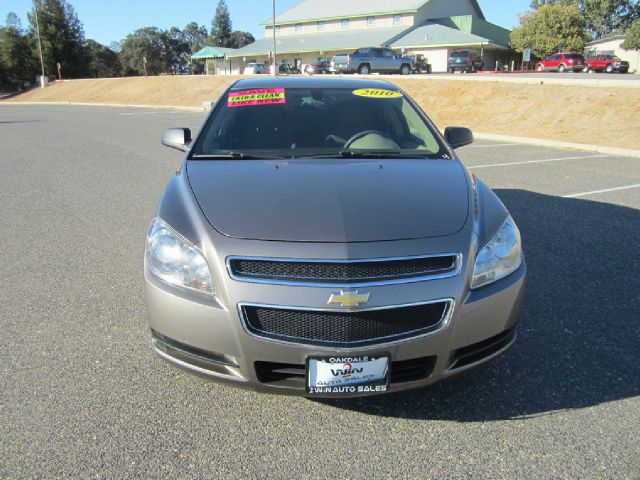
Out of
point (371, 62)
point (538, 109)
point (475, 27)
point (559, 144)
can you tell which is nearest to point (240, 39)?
point (475, 27)

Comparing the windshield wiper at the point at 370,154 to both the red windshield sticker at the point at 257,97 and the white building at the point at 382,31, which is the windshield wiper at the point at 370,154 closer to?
the red windshield sticker at the point at 257,97

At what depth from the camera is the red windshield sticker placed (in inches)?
155

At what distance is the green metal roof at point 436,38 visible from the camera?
4897 centimetres

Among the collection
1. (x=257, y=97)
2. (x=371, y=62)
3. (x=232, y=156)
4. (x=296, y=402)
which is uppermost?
(x=371, y=62)

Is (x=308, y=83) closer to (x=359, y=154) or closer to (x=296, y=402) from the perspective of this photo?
(x=359, y=154)

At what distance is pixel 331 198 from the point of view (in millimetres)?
2641

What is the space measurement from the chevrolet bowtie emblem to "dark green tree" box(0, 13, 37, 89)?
75.6 metres

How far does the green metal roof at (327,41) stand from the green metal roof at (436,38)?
4.80 ft

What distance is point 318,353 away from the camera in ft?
7.07

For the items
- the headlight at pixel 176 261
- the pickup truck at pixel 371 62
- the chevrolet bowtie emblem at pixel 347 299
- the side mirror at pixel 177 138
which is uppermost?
the pickup truck at pixel 371 62

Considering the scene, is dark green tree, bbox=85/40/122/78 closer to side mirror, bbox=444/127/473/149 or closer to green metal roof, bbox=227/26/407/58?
green metal roof, bbox=227/26/407/58

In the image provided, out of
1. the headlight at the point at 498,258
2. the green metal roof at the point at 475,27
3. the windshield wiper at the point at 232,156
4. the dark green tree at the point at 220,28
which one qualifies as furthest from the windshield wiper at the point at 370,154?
the dark green tree at the point at 220,28

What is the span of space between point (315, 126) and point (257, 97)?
58 centimetres

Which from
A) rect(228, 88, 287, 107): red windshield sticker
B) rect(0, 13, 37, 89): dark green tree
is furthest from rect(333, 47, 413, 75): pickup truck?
rect(0, 13, 37, 89): dark green tree
